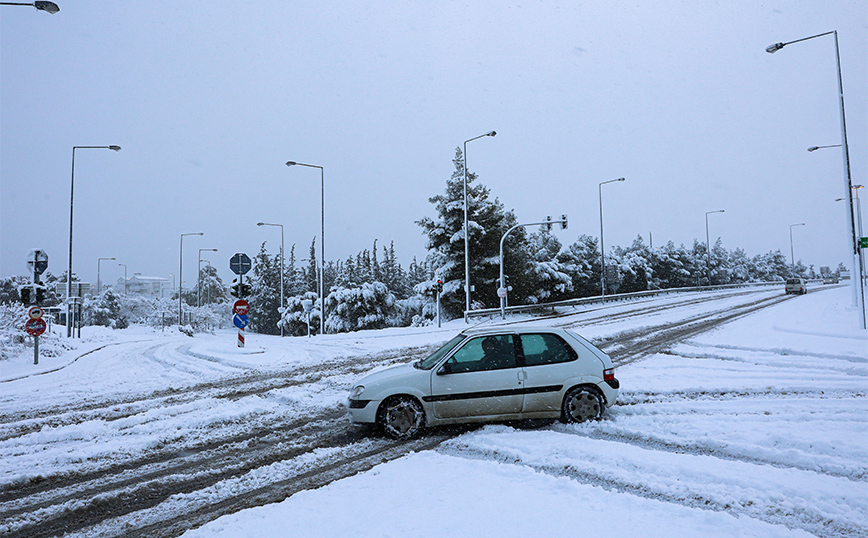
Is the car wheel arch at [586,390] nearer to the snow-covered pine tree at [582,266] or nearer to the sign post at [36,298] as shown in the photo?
the sign post at [36,298]

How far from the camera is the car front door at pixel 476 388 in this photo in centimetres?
708

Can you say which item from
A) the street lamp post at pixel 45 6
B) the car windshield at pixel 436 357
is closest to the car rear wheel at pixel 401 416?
the car windshield at pixel 436 357

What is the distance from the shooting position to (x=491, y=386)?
23.3ft

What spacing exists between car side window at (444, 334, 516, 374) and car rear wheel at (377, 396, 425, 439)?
689 millimetres

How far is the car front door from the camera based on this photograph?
7.08 metres

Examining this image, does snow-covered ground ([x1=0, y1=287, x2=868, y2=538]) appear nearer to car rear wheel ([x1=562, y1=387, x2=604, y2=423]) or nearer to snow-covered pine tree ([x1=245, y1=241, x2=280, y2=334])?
car rear wheel ([x1=562, y1=387, x2=604, y2=423])

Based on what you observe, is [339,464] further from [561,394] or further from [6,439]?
[6,439]

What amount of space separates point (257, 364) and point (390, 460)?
11.0 meters

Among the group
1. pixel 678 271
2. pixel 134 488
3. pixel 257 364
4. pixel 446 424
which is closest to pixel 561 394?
pixel 446 424

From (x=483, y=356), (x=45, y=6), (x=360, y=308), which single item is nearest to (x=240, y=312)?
(x=45, y=6)

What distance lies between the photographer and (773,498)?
4.63 metres

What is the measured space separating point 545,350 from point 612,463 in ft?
6.81

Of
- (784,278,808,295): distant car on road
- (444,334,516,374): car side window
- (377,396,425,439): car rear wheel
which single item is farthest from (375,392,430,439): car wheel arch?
(784,278,808,295): distant car on road

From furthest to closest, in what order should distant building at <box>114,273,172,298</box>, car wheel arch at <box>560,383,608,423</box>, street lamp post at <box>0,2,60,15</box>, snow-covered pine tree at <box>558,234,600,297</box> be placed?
1. distant building at <box>114,273,172,298</box>
2. snow-covered pine tree at <box>558,234,600,297</box>
3. street lamp post at <box>0,2,60,15</box>
4. car wheel arch at <box>560,383,608,423</box>
